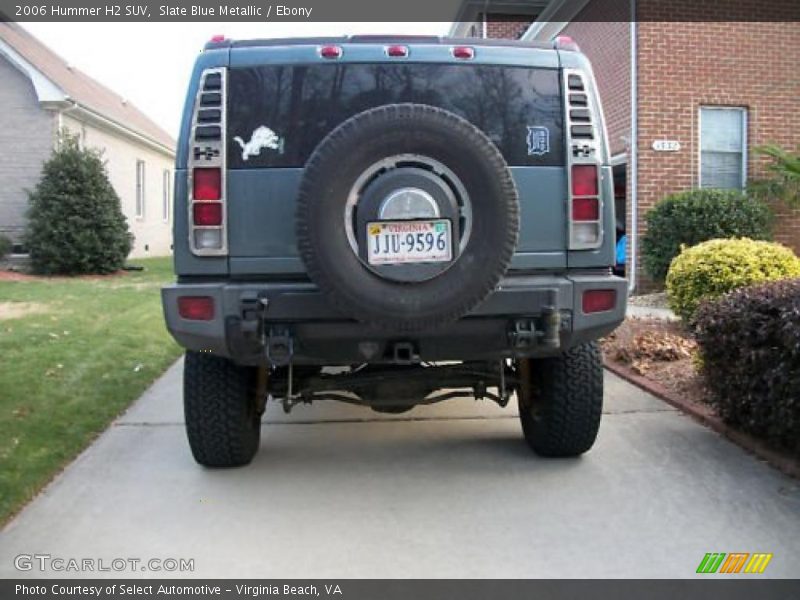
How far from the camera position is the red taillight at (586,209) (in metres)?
3.92

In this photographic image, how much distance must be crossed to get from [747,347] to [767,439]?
0.55 m

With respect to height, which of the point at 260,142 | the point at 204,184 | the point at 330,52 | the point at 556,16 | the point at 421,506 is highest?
the point at 556,16

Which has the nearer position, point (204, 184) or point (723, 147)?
point (204, 184)

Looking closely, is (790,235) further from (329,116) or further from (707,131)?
(329,116)

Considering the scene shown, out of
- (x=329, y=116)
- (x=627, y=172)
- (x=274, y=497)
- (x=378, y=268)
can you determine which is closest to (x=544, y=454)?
(x=274, y=497)

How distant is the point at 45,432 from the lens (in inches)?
203

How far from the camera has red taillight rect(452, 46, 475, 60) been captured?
3.90 m

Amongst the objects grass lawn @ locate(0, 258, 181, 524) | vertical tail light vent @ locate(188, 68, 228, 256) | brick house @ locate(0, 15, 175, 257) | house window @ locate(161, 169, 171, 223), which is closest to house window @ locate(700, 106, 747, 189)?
grass lawn @ locate(0, 258, 181, 524)

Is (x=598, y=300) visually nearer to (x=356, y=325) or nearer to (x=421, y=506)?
(x=356, y=325)

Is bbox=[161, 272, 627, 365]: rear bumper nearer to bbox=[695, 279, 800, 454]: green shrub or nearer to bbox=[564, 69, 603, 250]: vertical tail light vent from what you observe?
bbox=[564, 69, 603, 250]: vertical tail light vent

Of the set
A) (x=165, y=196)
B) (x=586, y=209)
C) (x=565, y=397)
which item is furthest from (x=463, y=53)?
(x=165, y=196)

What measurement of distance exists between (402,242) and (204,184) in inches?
41.2

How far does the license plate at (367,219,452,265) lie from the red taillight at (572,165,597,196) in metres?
0.85

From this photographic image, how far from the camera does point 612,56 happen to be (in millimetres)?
12406
